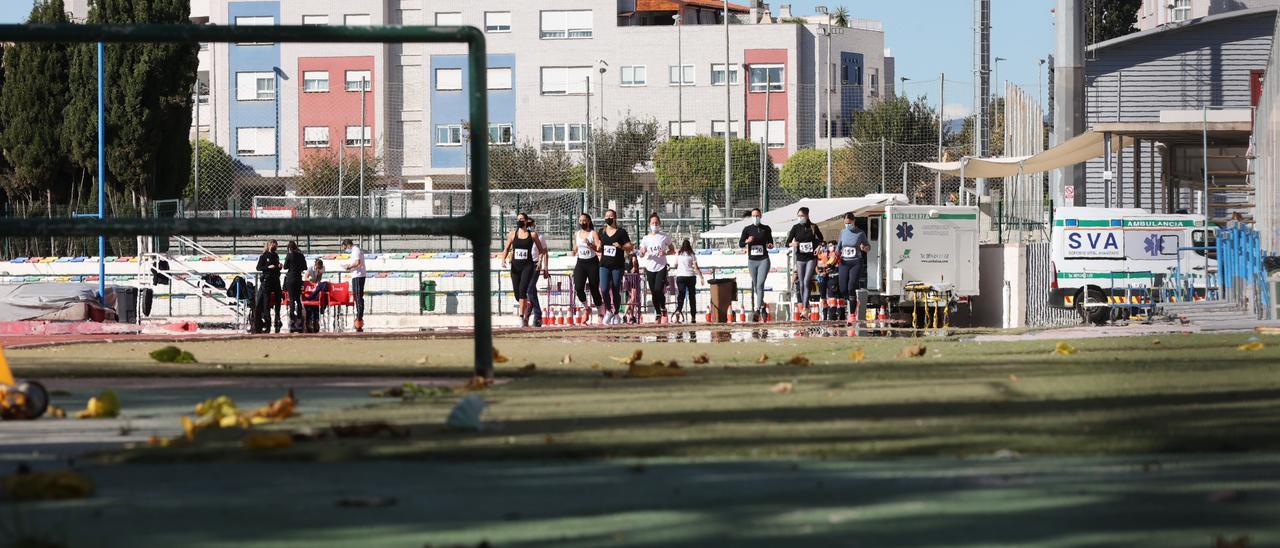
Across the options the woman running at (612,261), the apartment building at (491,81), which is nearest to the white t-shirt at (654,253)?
the woman running at (612,261)

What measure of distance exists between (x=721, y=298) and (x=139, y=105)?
27.1 meters

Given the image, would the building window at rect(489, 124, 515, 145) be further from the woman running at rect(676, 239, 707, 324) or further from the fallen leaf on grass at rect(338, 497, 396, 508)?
the fallen leaf on grass at rect(338, 497, 396, 508)

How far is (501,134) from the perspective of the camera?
76.9 metres

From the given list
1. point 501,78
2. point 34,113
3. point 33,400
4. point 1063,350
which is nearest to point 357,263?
point 1063,350

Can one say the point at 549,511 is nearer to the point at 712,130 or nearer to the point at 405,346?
the point at 405,346

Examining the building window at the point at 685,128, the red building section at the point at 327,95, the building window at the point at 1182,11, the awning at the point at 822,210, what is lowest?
the awning at the point at 822,210

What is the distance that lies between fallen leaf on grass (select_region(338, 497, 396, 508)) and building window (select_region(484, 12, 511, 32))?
2998 inches

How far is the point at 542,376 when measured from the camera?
8477 millimetres

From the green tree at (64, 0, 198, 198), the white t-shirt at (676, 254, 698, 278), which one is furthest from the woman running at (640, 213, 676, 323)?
the green tree at (64, 0, 198, 198)

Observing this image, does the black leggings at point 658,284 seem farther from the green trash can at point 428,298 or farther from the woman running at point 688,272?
the green trash can at point 428,298

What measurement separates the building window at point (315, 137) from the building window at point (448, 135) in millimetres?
5085

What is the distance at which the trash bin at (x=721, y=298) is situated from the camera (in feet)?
87.1

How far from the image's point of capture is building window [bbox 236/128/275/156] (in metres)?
78.9

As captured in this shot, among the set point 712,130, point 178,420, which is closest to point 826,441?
point 178,420
